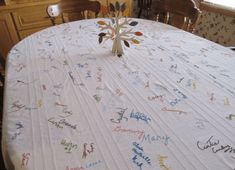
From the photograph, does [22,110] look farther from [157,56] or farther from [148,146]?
[157,56]

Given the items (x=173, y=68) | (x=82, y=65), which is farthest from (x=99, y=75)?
(x=173, y=68)

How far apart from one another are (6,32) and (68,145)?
2297mm

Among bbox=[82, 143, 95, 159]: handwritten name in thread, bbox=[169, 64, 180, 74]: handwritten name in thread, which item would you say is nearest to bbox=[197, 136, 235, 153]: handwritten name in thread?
bbox=[82, 143, 95, 159]: handwritten name in thread

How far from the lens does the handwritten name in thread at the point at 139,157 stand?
572 mm

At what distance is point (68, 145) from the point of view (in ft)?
2.07

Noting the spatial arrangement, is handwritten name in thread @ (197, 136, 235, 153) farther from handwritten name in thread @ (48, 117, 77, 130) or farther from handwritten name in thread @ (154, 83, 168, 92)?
handwritten name in thread @ (48, 117, 77, 130)

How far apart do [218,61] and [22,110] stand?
40.4 inches

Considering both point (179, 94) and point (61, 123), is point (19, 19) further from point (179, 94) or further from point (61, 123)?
point (179, 94)

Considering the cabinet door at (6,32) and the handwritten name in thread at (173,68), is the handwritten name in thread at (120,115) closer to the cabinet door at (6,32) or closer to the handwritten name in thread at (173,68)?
the handwritten name in thread at (173,68)

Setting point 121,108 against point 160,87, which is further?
point 160,87

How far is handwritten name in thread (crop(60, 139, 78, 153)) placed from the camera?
2.02ft

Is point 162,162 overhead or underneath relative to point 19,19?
underneath

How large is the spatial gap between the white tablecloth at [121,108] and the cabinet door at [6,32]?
52.3 inches

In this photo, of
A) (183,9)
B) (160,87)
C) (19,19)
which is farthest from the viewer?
(19,19)
